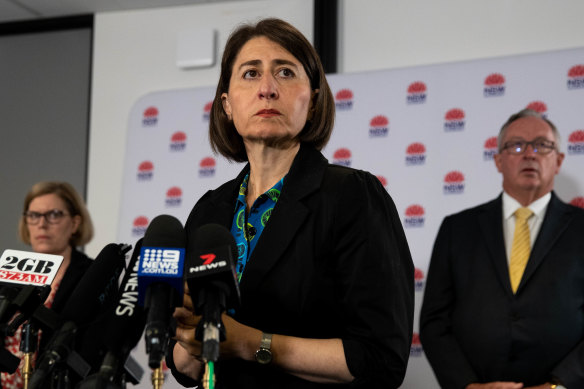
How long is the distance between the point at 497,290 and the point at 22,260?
216cm

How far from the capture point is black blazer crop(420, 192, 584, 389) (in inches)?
121

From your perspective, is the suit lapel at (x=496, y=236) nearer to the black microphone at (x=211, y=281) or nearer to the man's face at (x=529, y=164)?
the man's face at (x=529, y=164)

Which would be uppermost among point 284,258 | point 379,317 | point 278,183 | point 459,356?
point 278,183

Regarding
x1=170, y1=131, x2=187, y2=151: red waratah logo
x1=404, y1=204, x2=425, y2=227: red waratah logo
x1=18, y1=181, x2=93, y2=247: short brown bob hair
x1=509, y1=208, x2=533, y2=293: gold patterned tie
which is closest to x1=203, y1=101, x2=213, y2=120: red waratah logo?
x1=170, y1=131, x2=187, y2=151: red waratah logo

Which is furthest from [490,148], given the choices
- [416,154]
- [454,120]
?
[416,154]

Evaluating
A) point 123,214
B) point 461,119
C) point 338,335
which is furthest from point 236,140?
point 123,214

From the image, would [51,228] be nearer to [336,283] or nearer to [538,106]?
[538,106]

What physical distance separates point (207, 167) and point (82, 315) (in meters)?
3.11

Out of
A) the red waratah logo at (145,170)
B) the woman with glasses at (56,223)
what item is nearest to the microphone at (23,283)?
the woman with glasses at (56,223)

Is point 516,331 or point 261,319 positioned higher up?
point 261,319

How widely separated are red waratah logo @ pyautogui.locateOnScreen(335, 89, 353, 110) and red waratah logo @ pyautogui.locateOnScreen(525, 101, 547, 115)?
37.6 inches

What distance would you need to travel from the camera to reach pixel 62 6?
219 inches

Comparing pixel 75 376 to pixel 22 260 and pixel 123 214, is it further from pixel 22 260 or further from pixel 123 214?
pixel 123 214

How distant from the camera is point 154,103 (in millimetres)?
4824
